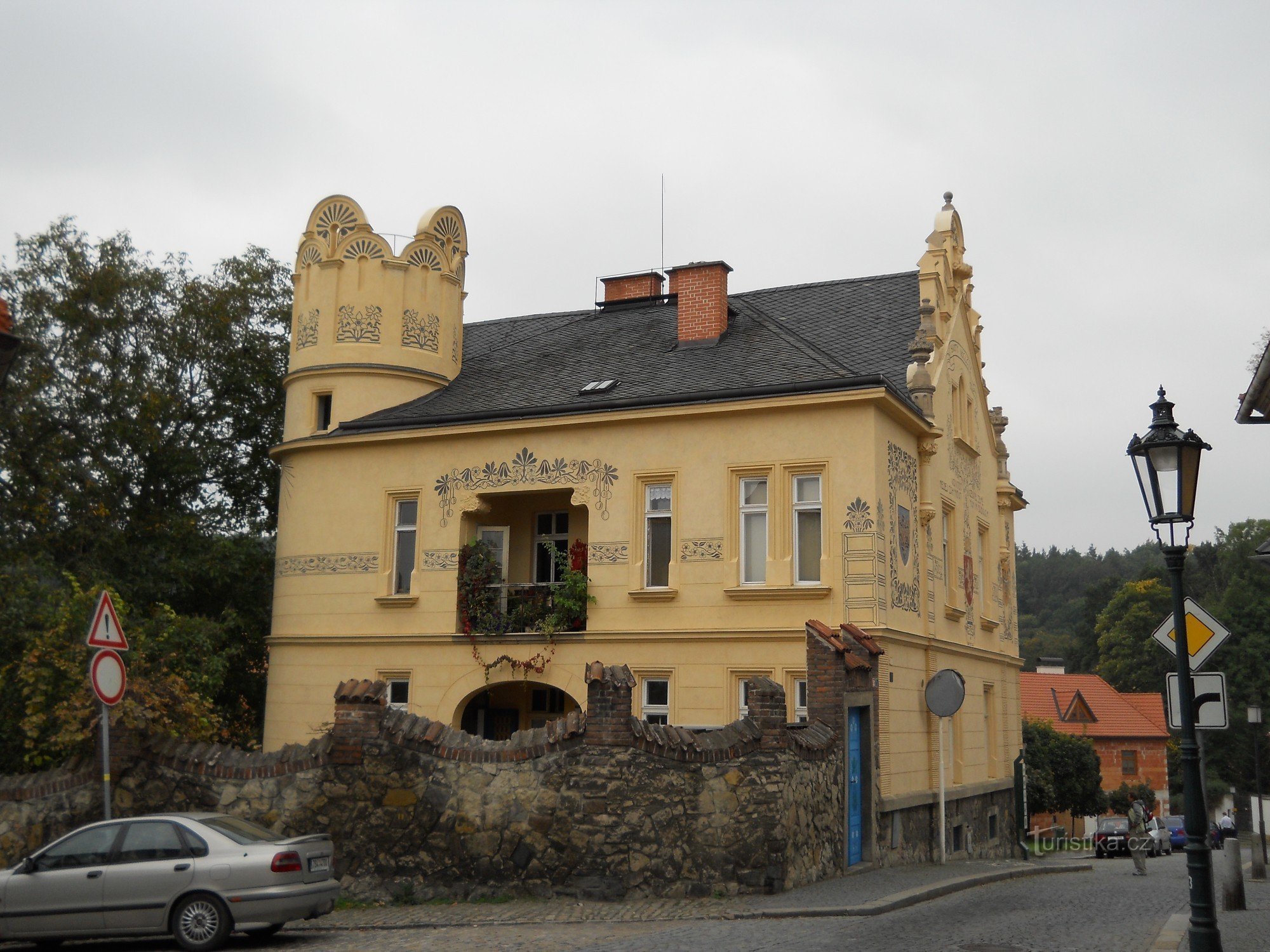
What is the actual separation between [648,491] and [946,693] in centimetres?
624

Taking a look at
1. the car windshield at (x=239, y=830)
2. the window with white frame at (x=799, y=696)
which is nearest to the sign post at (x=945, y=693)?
the window with white frame at (x=799, y=696)

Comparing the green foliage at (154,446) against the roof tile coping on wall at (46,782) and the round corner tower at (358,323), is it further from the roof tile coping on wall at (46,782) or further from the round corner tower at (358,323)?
the roof tile coping on wall at (46,782)

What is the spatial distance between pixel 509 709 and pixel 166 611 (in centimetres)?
690

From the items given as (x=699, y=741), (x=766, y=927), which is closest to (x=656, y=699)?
(x=699, y=741)

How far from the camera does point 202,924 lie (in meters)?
12.4

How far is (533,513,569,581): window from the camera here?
25.2 m

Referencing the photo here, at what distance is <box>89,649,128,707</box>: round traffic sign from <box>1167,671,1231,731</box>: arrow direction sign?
389 inches

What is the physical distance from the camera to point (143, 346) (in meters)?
28.6

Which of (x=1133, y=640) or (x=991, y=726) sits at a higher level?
(x=1133, y=640)

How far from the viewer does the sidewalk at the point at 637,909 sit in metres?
14.1

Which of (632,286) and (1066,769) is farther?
(1066,769)

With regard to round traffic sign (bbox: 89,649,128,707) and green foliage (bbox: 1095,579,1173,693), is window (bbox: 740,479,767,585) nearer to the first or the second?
round traffic sign (bbox: 89,649,128,707)

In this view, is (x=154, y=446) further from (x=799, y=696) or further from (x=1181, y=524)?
(x=1181, y=524)

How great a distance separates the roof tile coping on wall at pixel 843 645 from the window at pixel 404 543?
29.5 feet
